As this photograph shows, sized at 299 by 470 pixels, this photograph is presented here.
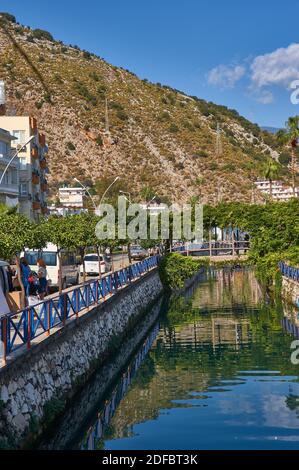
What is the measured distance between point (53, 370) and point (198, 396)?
579cm

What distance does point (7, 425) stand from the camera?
46.5 feet

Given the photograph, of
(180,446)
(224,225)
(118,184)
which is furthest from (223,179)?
(180,446)

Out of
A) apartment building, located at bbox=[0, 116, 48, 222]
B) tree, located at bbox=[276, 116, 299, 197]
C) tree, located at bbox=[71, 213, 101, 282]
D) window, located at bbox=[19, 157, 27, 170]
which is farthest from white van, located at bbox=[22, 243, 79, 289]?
tree, located at bbox=[276, 116, 299, 197]

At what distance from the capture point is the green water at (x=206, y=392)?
58.7 ft

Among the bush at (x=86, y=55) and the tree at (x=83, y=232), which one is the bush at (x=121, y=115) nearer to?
the bush at (x=86, y=55)

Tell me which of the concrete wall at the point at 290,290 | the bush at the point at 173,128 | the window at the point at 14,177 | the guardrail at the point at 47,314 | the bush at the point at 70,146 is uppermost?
the bush at the point at 173,128

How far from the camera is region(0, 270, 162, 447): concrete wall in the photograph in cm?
1465

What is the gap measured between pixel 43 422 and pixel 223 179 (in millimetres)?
115535

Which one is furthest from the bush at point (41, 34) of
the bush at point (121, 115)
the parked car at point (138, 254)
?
the parked car at point (138, 254)

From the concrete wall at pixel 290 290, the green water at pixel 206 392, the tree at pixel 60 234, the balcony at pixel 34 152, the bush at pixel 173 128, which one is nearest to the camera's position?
the green water at pixel 206 392

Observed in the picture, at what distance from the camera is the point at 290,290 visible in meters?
45.8

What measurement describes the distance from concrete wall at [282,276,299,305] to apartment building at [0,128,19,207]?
80.4 ft

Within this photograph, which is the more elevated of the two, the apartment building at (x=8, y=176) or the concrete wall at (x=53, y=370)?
the apartment building at (x=8, y=176)

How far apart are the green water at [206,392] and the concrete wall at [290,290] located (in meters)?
3.30
